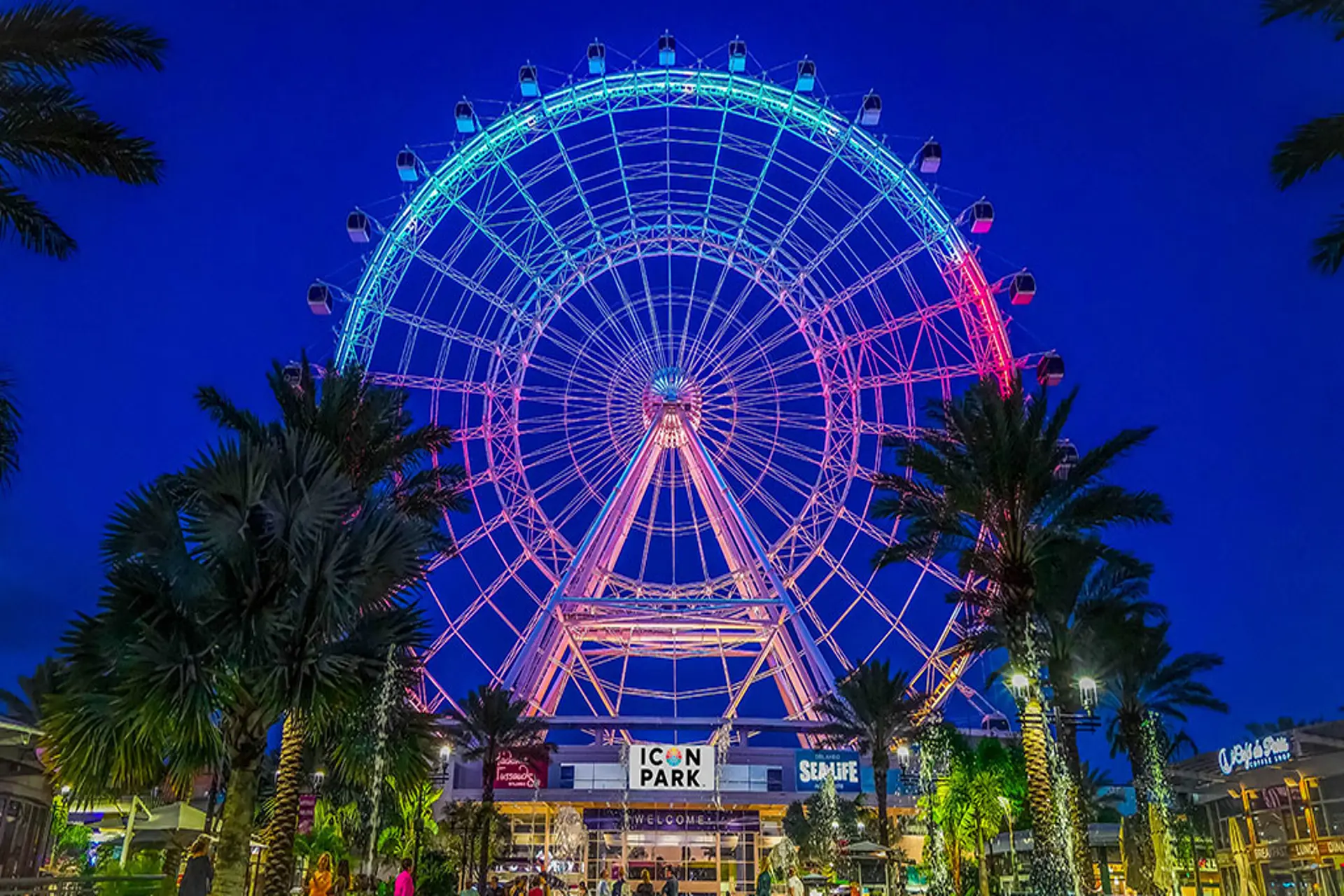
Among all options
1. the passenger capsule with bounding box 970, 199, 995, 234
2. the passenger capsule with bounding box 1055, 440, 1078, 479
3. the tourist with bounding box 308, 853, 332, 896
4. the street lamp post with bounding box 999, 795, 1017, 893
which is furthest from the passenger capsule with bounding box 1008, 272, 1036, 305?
the tourist with bounding box 308, 853, 332, 896

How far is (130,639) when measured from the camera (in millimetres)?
12055

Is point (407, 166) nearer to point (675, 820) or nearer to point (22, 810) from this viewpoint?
point (22, 810)

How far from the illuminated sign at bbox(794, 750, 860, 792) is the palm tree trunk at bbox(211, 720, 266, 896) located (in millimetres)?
33476

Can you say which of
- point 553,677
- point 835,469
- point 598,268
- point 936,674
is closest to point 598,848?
point 553,677

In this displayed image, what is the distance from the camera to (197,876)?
11.4m

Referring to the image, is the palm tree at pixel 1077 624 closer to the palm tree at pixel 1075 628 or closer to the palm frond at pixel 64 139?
the palm tree at pixel 1075 628

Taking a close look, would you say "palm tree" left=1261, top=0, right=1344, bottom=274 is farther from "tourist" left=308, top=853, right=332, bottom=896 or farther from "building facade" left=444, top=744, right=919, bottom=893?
"building facade" left=444, top=744, right=919, bottom=893

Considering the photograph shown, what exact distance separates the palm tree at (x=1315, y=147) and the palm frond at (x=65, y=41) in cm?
1290

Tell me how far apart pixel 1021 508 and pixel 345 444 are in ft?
39.5

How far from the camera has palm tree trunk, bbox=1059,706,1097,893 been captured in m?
21.0

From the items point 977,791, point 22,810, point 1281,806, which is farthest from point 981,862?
point 22,810

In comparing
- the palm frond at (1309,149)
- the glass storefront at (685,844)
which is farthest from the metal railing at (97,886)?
the glass storefront at (685,844)

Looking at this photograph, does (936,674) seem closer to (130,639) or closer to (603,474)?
(603,474)

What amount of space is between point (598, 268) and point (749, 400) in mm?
6962
